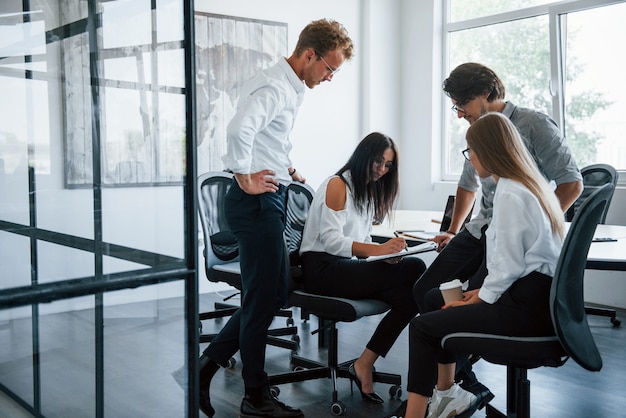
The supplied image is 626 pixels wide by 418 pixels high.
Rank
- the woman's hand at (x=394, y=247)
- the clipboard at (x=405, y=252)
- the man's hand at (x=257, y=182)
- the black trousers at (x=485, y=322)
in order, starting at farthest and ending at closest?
the woman's hand at (x=394, y=247), the clipboard at (x=405, y=252), the man's hand at (x=257, y=182), the black trousers at (x=485, y=322)

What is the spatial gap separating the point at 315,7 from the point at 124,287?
14.9 ft

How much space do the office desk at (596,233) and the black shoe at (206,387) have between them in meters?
1.01

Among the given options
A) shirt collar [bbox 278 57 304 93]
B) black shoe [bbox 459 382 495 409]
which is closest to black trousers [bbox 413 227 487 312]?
black shoe [bbox 459 382 495 409]

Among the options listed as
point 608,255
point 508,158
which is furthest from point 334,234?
point 608,255

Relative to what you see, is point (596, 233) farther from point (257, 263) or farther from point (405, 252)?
point (257, 263)

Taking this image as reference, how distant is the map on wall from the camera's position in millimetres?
5113

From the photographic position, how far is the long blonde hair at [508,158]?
2.07 metres

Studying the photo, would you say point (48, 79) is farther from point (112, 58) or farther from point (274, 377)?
point (274, 377)

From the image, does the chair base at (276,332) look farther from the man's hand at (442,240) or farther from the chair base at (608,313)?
the chair base at (608,313)

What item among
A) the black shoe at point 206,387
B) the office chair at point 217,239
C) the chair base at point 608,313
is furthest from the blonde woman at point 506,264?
the chair base at point 608,313

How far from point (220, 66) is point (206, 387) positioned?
317 cm

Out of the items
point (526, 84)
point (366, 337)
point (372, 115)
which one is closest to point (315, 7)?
point (372, 115)

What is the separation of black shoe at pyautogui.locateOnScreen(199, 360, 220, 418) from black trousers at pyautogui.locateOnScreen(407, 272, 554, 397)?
836mm

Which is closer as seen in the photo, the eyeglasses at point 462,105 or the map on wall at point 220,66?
the eyeglasses at point 462,105
